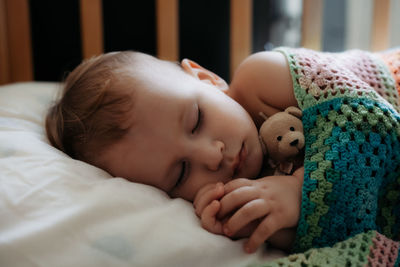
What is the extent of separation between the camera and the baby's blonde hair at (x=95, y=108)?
735 mm

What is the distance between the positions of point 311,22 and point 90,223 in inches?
49.8

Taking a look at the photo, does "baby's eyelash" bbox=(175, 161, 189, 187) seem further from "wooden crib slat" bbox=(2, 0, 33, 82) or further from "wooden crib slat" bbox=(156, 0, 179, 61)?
"wooden crib slat" bbox=(2, 0, 33, 82)

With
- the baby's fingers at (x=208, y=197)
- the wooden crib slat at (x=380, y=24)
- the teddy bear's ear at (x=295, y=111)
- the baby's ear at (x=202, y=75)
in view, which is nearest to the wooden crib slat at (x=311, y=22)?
the wooden crib slat at (x=380, y=24)

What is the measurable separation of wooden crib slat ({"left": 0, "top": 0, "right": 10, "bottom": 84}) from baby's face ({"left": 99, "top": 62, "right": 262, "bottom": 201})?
966 mm

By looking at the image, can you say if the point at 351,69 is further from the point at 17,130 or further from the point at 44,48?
the point at 44,48

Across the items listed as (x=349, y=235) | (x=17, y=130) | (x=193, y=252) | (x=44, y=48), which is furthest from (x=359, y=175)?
(x=44, y=48)

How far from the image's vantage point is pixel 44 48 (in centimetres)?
163

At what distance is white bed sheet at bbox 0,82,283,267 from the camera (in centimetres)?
52

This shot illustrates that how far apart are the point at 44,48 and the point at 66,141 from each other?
97 centimetres

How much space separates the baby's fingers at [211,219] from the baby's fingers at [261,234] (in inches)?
2.0

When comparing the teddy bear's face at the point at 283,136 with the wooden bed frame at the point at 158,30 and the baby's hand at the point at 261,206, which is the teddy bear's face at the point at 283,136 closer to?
the baby's hand at the point at 261,206

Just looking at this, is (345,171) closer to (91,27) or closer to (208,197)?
(208,197)

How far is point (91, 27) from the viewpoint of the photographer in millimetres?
1493

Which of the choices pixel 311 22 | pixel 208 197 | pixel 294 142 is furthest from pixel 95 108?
pixel 311 22
